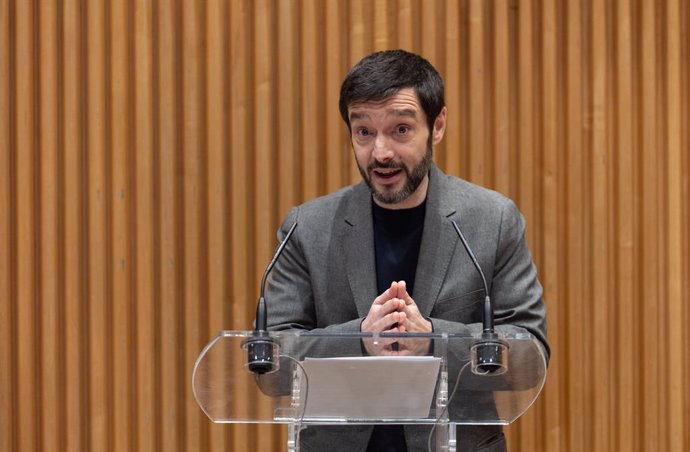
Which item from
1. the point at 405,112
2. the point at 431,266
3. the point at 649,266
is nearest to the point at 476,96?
the point at 649,266

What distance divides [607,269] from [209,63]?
4.50 feet

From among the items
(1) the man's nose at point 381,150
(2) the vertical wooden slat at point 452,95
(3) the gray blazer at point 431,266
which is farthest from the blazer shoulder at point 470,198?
(2) the vertical wooden slat at point 452,95

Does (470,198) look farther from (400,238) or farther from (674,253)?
(674,253)

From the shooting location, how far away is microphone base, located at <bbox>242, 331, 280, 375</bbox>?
1.89 metres

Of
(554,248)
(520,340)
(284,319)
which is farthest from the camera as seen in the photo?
(554,248)

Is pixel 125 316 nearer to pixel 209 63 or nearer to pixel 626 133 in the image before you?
pixel 209 63

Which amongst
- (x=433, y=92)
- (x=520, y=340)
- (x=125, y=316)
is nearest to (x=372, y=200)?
(x=433, y=92)

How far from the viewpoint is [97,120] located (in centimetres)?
330

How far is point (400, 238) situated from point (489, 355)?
0.74m

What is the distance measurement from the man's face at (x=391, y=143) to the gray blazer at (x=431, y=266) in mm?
100

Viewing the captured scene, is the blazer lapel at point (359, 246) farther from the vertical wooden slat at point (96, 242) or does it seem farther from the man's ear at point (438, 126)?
the vertical wooden slat at point (96, 242)

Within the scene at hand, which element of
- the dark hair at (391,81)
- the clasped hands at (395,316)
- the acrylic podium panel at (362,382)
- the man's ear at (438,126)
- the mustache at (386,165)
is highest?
the dark hair at (391,81)

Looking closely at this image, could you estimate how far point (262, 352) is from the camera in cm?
189

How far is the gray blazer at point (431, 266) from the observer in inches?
96.5
